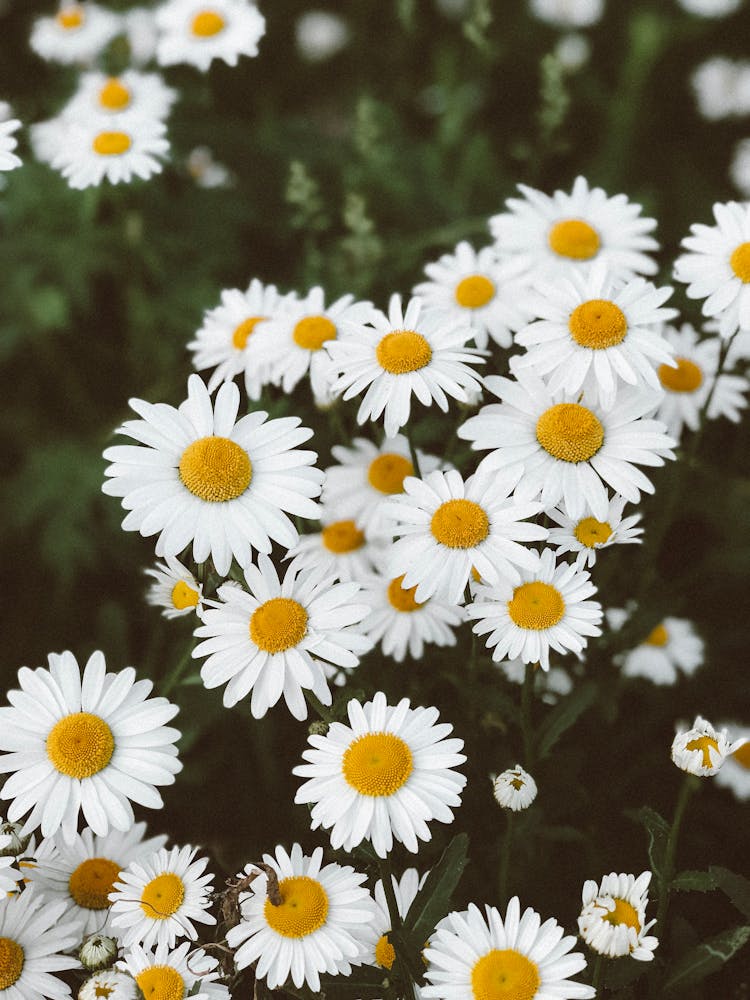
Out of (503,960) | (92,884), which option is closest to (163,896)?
(92,884)

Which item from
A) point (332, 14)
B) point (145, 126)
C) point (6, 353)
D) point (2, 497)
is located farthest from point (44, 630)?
point (332, 14)

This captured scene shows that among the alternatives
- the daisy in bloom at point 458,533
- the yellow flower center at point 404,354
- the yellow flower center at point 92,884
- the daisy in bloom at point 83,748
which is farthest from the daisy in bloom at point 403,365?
the yellow flower center at point 92,884

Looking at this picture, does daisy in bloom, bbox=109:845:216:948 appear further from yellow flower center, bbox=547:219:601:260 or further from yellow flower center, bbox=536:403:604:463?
yellow flower center, bbox=547:219:601:260

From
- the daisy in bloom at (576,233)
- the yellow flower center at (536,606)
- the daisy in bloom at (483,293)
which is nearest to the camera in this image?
the yellow flower center at (536,606)

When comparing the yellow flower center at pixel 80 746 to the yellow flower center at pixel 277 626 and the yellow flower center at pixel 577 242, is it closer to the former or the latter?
the yellow flower center at pixel 277 626

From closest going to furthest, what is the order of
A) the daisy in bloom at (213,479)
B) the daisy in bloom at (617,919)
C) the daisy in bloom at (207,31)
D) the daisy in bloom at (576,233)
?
the daisy in bloom at (617,919), the daisy in bloom at (213,479), the daisy in bloom at (576,233), the daisy in bloom at (207,31)

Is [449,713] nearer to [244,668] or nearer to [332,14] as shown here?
[244,668]

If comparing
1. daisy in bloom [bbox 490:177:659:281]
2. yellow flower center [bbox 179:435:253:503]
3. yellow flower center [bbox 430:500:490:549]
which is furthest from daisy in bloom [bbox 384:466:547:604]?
daisy in bloom [bbox 490:177:659:281]
